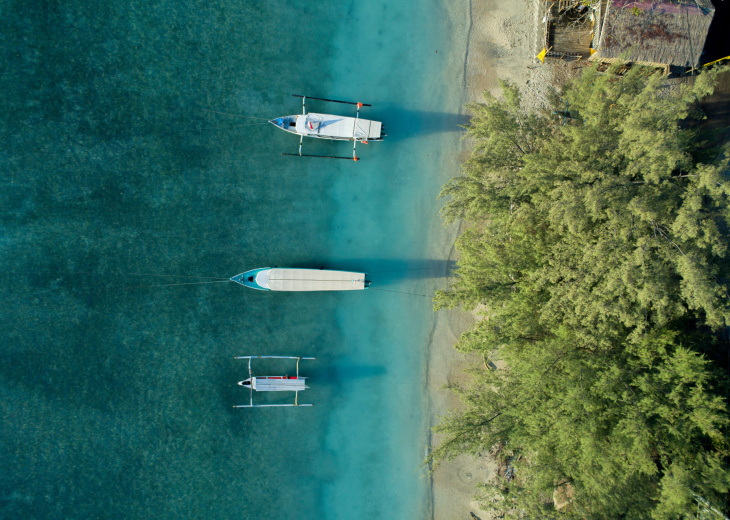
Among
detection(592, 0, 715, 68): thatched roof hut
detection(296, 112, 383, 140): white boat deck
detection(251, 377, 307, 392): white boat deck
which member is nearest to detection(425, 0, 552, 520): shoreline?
detection(592, 0, 715, 68): thatched roof hut

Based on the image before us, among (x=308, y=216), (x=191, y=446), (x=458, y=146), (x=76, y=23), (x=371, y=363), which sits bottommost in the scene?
(x=191, y=446)

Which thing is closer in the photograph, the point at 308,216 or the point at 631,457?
the point at 631,457

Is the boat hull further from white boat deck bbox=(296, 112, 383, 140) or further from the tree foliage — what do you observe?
the tree foliage

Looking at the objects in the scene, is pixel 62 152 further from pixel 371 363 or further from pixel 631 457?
pixel 631 457

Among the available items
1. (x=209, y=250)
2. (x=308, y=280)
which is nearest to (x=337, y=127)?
(x=308, y=280)

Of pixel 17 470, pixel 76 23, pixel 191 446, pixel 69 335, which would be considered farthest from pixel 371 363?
pixel 76 23

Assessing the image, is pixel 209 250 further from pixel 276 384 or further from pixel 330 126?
pixel 330 126

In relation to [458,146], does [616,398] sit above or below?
below
